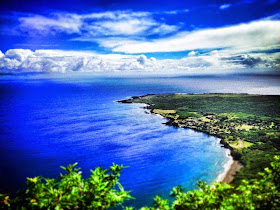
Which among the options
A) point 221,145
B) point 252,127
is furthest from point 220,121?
point 221,145

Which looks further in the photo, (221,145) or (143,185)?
(221,145)

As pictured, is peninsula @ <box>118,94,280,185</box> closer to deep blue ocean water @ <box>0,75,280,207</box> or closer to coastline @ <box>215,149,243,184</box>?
coastline @ <box>215,149,243,184</box>

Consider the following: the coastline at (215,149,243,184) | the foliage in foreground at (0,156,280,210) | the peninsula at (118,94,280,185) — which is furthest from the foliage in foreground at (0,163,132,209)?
the coastline at (215,149,243,184)

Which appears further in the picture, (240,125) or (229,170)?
(240,125)

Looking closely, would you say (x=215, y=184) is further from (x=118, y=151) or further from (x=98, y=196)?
(x=118, y=151)

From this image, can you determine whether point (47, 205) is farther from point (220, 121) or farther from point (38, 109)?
point (38, 109)

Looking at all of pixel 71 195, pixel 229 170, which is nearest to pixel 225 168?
pixel 229 170

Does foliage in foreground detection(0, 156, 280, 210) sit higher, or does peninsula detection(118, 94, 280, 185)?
foliage in foreground detection(0, 156, 280, 210)

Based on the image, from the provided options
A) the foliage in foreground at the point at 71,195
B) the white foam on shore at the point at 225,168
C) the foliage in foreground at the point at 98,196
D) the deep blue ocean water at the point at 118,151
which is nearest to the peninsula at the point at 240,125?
the white foam on shore at the point at 225,168
